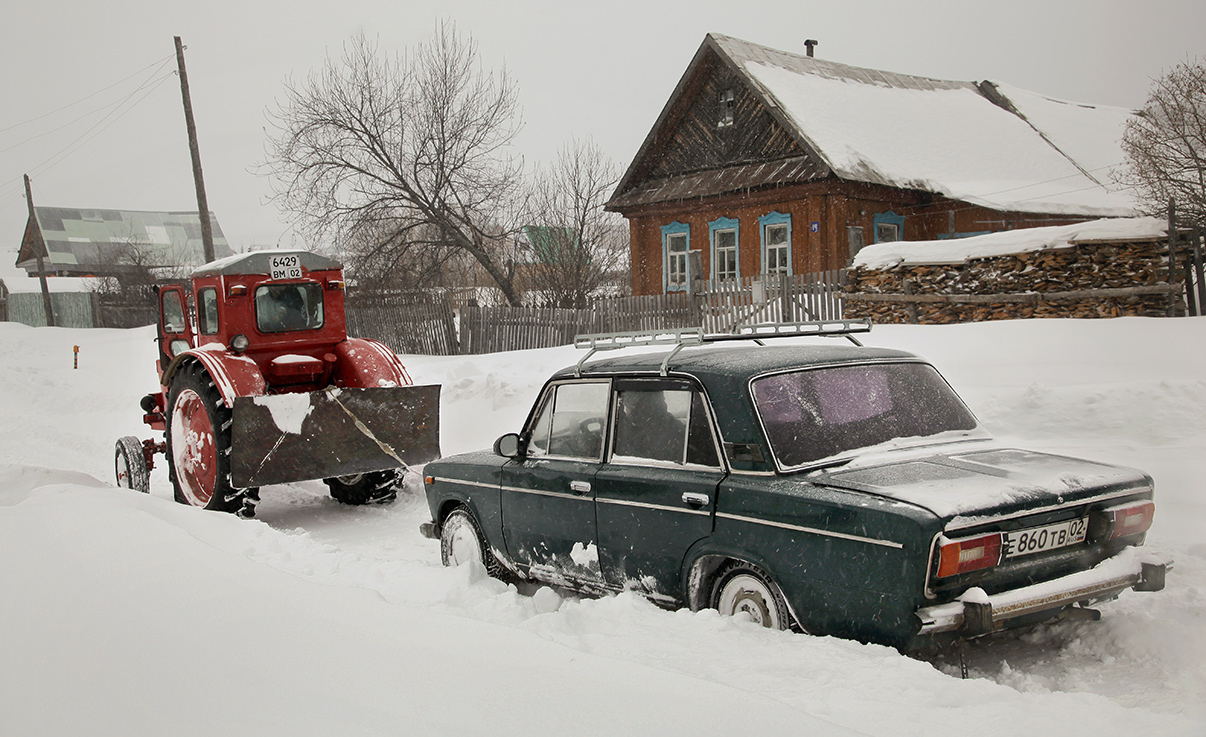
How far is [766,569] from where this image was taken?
392cm

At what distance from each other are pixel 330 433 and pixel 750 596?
512cm

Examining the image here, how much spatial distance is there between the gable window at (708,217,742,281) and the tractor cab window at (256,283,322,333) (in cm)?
1518

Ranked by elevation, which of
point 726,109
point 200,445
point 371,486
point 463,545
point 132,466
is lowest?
point 371,486

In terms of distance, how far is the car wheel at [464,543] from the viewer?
5.81 m

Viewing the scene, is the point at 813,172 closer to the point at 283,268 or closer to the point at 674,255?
the point at 674,255

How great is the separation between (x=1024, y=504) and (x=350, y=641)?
2.71 metres

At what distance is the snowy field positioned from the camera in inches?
109

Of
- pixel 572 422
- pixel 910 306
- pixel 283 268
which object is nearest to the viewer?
pixel 572 422

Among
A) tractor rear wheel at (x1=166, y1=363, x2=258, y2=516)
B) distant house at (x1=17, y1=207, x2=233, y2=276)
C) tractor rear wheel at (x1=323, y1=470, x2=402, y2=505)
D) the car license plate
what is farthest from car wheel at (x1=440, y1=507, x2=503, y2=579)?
distant house at (x1=17, y1=207, x2=233, y2=276)

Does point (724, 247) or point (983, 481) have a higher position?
point (724, 247)

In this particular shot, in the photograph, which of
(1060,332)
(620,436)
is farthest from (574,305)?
(620,436)

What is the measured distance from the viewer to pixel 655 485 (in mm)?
4539

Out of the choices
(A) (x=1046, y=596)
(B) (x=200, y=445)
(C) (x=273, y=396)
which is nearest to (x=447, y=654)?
(A) (x=1046, y=596)

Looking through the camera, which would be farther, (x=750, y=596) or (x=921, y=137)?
(x=921, y=137)
